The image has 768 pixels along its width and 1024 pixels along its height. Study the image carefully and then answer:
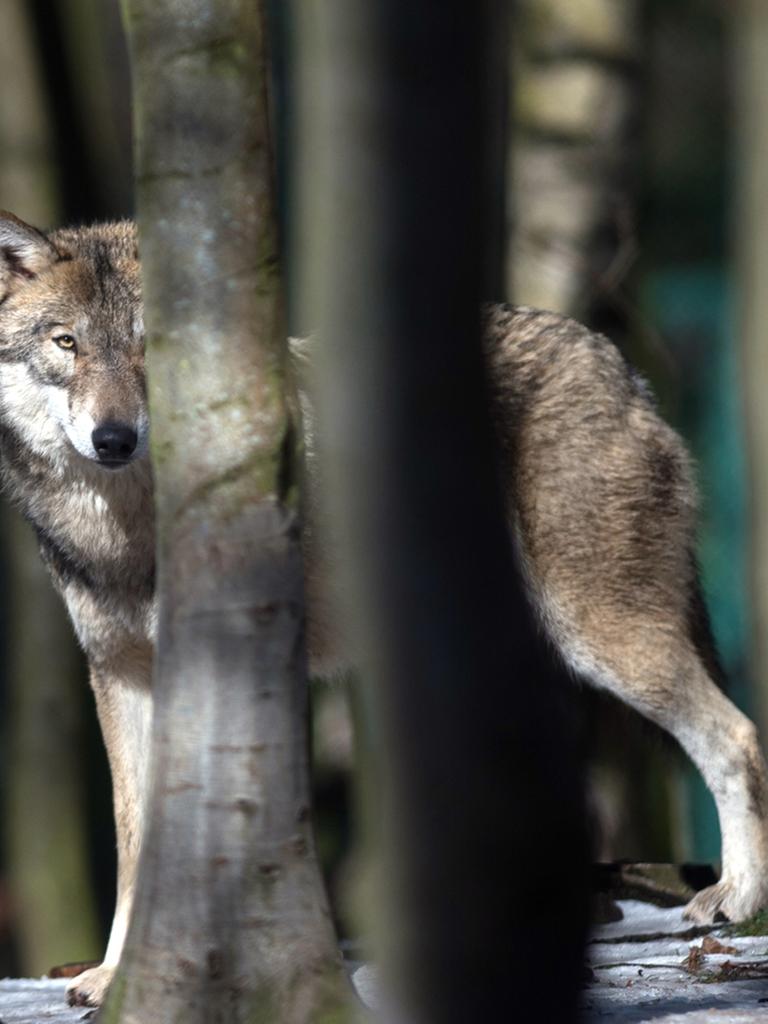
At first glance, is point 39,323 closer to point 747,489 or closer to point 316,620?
point 316,620

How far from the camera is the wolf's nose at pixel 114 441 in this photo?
4273 mm

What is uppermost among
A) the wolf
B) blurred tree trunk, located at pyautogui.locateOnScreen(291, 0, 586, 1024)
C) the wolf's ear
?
the wolf's ear

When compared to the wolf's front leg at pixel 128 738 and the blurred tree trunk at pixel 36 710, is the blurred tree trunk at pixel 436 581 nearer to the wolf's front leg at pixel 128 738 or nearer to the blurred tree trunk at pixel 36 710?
the wolf's front leg at pixel 128 738

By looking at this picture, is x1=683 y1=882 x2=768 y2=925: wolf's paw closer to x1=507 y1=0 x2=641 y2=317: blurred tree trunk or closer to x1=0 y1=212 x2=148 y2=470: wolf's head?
x1=0 y1=212 x2=148 y2=470: wolf's head

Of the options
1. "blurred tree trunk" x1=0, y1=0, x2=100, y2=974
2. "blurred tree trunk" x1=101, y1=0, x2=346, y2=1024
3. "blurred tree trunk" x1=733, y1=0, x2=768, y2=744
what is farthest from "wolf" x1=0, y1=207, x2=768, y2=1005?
"blurred tree trunk" x1=733, y1=0, x2=768, y2=744

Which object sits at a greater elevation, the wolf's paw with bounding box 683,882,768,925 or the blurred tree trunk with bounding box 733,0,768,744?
the blurred tree trunk with bounding box 733,0,768,744

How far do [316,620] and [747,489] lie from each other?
3888mm

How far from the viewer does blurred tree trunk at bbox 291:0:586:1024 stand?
1714mm

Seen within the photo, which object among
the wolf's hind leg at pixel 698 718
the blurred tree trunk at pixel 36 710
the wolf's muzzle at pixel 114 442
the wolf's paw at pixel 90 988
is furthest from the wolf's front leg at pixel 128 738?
the blurred tree trunk at pixel 36 710

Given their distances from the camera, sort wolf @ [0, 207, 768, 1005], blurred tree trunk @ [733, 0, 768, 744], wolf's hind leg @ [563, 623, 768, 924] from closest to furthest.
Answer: wolf @ [0, 207, 768, 1005]
wolf's hind leg @ [563, 623, 768, 924]
blurred tree trunk @ [733, 0, 768, 744]

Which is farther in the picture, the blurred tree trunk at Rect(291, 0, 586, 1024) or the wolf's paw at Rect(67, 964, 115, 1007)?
the wolf's paw at Rect(67, 964, 115, 1007)

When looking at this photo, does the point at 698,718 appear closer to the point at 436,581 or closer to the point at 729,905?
the point at 729,905

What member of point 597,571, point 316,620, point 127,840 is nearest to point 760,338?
point 597,571

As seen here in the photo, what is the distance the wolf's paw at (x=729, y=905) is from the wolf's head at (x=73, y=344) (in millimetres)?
2143
